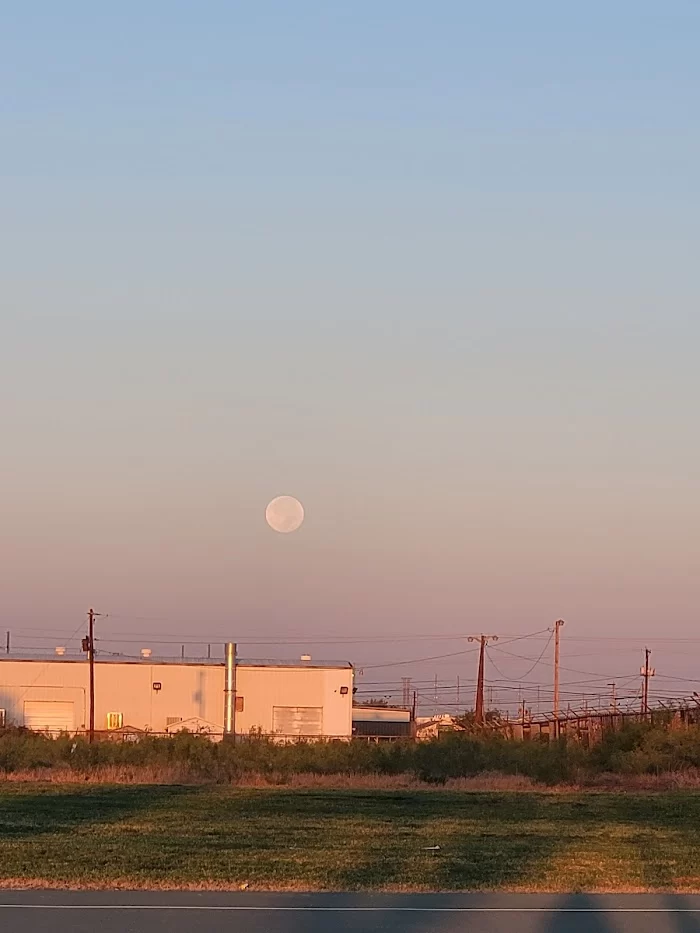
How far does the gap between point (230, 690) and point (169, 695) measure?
8.01 meters

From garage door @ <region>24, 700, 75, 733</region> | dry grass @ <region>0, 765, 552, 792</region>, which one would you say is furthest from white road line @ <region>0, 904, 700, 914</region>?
garage door @ <region>24, 700, 75, 733</region>

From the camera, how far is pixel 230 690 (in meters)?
68.1

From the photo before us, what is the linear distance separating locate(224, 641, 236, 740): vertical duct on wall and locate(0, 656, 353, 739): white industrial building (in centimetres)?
448

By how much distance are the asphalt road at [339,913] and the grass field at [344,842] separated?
0.70 metres

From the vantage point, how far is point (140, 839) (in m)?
18.5

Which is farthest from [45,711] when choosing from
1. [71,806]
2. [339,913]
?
[339,913]

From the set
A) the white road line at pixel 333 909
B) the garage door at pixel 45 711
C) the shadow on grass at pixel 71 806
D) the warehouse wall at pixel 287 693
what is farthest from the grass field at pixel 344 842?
the garage door at pixel 45 711

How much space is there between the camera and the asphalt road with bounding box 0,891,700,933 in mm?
10953

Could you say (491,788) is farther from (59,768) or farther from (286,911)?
(286,911)

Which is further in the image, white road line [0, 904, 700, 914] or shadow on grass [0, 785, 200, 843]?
shadow on grass [0, 785, 200, 843]

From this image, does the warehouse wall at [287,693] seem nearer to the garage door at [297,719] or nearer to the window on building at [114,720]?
the garage door at [297,719]

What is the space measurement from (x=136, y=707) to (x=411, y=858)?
59742 mm

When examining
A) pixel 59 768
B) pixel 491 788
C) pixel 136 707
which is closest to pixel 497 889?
pixel 491 788

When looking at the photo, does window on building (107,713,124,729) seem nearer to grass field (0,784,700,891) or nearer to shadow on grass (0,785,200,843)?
shadow on grass (0,785,200,843)
